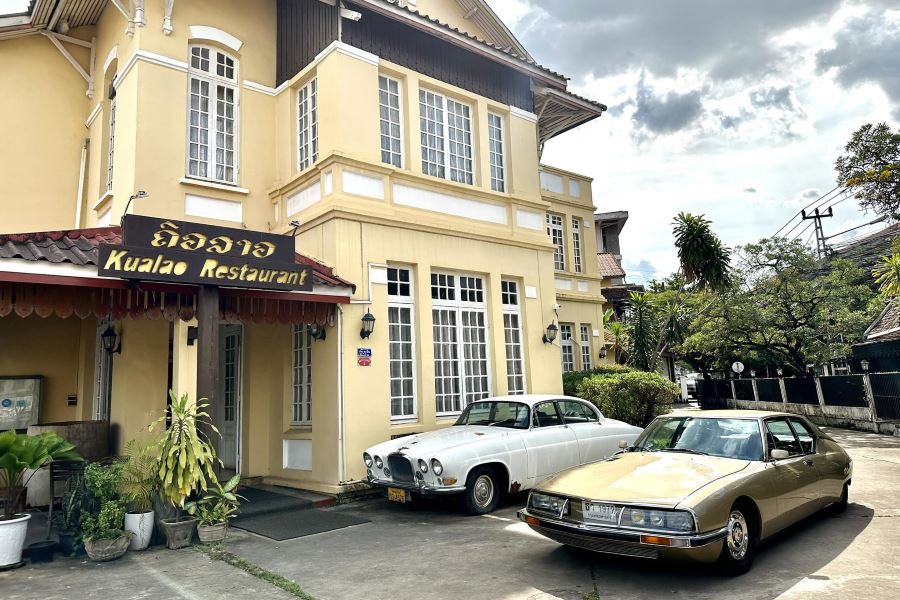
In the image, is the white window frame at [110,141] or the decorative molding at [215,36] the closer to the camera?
the decorative molding at [215,36]

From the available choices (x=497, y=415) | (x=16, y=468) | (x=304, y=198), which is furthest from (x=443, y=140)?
(x=16, y=468)

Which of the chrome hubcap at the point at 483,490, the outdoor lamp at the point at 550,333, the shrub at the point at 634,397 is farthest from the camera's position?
the shrub at the point at 634,397

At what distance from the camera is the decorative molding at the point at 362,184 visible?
9.74 meters

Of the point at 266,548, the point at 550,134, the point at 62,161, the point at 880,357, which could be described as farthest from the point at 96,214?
the point at 880,357

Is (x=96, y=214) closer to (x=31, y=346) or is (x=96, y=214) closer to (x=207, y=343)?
(x=31, y=346)

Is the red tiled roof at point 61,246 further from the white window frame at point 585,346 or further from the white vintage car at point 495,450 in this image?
the white window frame at point 585,346

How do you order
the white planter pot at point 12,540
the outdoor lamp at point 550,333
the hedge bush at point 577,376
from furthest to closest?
the hedge bush at point 577,376, the outdoor lamp at point 550,333, the white planter pot at point 12,540

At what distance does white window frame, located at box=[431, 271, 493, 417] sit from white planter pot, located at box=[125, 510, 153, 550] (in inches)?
195

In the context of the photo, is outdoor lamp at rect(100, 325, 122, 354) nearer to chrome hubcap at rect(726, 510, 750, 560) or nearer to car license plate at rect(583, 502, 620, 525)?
car license plate at rect(583, 502, 620, 525)

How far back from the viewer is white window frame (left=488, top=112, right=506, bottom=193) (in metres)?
12.4

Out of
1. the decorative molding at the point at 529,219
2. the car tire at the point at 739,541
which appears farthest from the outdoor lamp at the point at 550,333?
the car tire at the point at 739,541

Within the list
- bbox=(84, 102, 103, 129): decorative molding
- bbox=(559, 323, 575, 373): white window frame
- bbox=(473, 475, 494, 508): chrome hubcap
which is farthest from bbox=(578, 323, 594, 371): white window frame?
bbox=(84, 102, 103, 129): decorative molding

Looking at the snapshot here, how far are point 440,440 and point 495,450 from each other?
715 mm

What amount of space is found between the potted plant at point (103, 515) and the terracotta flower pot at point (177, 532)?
38 centimetres
